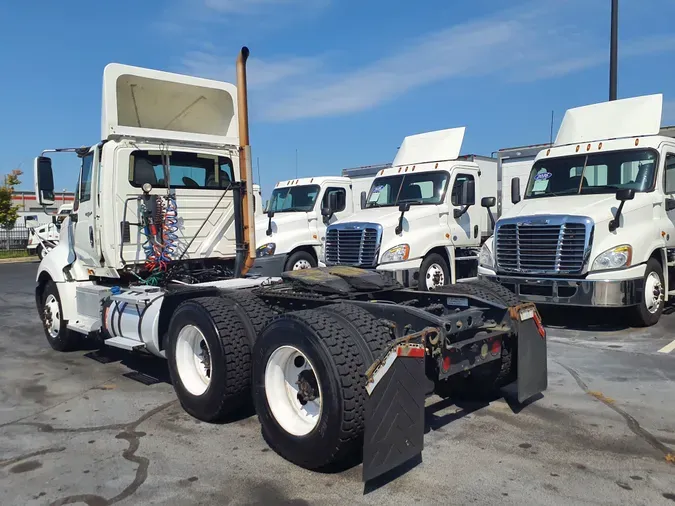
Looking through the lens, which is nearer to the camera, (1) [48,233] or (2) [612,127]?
(2) [612,127]

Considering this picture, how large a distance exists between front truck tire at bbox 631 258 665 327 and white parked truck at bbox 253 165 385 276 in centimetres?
606

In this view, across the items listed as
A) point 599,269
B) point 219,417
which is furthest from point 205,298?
point 599,269

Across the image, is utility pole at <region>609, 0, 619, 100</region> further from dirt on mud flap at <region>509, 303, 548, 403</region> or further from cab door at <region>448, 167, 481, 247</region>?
dirt on mud flap at <region>509, 303, 548, 403</region>

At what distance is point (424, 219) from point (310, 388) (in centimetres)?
754

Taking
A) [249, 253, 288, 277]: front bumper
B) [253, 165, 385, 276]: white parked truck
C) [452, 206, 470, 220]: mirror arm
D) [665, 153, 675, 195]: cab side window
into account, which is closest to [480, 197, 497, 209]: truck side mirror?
[452, 206, 470, 220]: mirror arm

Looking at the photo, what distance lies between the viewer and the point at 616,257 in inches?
328

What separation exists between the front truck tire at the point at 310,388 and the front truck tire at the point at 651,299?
6.24 m

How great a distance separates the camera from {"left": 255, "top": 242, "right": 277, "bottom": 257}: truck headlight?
40.5 feet

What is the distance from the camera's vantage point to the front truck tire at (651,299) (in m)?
8.52

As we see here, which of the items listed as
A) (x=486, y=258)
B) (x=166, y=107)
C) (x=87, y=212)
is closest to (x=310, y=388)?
(x=87, y=212)

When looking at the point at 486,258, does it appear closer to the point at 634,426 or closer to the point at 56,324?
the point at 634,426

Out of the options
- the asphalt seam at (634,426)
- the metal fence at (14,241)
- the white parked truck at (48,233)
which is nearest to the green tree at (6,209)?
the white parked truck at (48,233)

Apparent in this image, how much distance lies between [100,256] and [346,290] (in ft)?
11.5

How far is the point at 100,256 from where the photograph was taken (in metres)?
7.09
